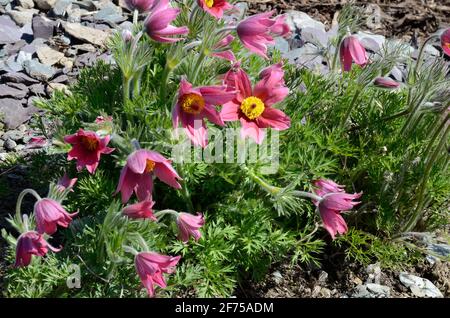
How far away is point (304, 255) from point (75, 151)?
897 mm

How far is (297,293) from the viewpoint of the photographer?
2523mm

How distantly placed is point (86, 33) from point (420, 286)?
2.33 metres

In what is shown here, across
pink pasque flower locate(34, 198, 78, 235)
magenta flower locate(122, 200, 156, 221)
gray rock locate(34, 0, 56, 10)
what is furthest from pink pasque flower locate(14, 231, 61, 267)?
gray rock locate(34, 0, 56, 10)

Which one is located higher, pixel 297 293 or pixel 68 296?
pixel 68 296

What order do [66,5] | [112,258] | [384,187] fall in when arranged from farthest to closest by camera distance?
[66,5] < [384,187] < [112,258]

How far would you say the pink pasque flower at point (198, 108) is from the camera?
82.0 inches

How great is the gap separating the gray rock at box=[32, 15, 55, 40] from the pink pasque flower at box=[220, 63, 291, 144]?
1.91 m

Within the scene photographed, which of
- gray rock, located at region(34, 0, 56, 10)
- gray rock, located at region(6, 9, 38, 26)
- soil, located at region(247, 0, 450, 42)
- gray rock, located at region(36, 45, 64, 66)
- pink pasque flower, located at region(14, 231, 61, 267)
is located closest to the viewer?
pink pasque flower, located at region(14, 231, 61, 267)

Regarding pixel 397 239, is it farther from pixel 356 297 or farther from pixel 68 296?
pixel 68 296

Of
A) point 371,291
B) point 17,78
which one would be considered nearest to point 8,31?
point 17,78

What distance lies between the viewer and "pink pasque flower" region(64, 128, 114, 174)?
207 cm

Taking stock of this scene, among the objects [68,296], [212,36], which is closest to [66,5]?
[212,36]

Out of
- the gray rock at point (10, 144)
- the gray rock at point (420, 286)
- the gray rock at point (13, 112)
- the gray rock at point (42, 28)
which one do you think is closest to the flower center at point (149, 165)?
the gray rock at point (420, 286)

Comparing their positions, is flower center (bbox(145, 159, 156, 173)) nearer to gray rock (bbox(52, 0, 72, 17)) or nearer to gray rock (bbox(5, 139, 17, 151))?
gray rock (bbox(5, 139, 17, 151))
